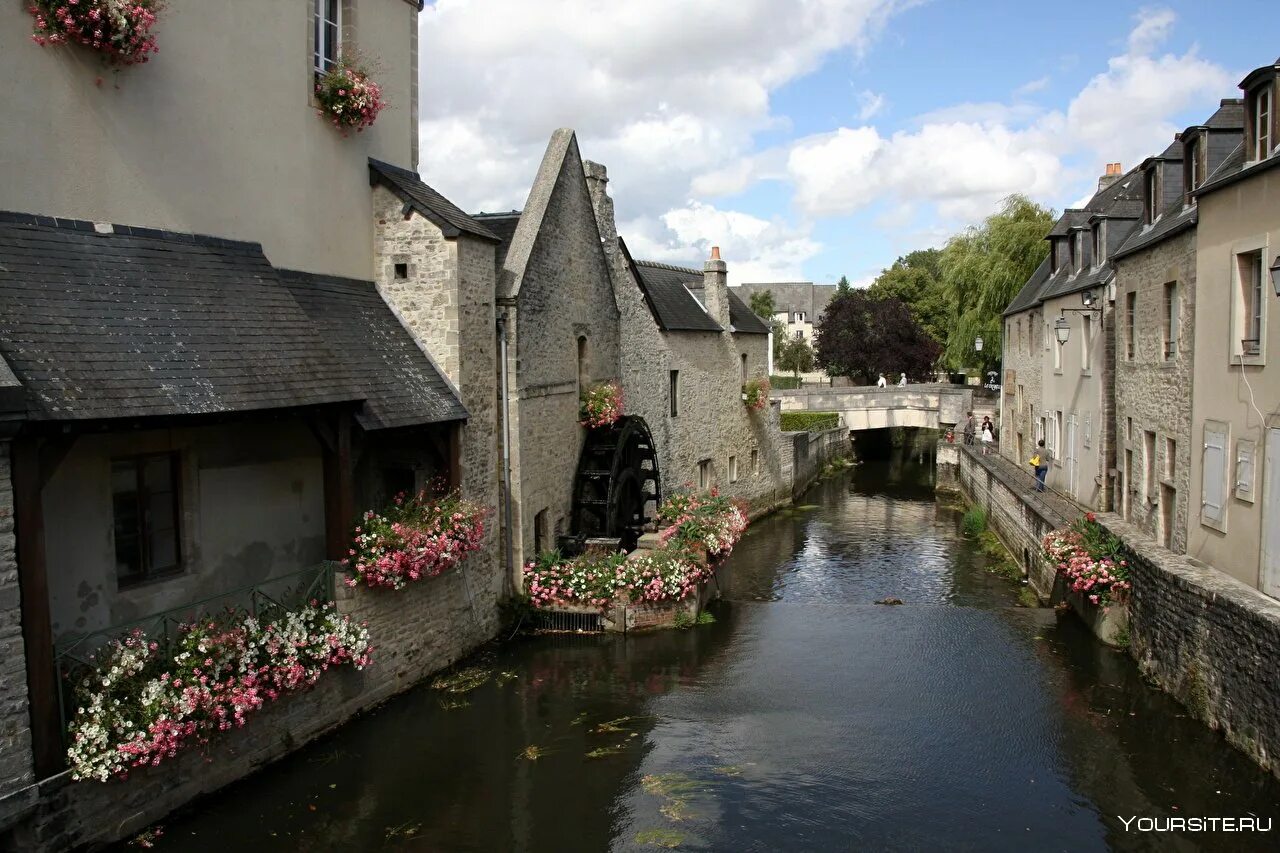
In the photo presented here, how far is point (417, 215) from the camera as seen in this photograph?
10977 mm

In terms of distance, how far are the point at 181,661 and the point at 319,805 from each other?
5.60 feet

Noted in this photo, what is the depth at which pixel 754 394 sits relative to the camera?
2355cm

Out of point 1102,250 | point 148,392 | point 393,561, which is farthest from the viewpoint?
point 1102,250

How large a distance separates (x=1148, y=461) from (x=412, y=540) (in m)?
10.1

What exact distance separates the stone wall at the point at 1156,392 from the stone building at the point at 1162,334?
1 centimetres

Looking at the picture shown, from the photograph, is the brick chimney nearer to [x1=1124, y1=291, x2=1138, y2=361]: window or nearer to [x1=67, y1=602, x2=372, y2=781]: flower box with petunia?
[x1=1124, y1=291, x2=1138, y2=361]: window

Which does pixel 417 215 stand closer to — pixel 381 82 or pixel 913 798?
pixel 381 82

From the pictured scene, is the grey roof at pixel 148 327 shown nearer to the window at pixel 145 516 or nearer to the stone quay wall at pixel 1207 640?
the window at pixel 145 516

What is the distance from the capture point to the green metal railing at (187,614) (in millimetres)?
6410

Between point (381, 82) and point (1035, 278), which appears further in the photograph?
point (1035, 278)

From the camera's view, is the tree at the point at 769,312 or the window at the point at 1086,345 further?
the tree at the point at 769,312

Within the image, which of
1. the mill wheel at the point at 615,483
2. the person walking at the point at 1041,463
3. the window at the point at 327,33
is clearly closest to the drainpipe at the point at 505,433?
the mill wheel at the point at 615,483

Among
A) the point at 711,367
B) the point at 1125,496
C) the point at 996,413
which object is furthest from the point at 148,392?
the point at 996,413

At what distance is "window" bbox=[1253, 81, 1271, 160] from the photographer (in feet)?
30.3
